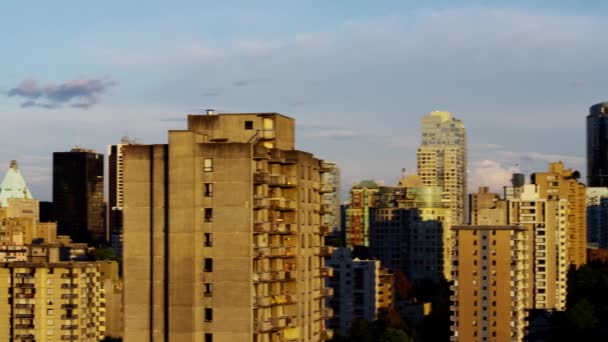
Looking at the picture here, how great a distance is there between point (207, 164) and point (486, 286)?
4120 inches

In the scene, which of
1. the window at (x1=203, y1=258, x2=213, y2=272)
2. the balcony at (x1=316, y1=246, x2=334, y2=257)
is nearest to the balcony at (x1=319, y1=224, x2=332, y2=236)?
the balcony at (x1=316, y1=246, x2=334, y2=257)

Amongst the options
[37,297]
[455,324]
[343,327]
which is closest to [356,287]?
[343,327]

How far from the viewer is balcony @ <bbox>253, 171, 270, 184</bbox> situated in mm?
52612

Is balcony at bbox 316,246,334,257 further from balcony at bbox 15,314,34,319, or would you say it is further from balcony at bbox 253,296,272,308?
balcony at bbox 15,314,34,319

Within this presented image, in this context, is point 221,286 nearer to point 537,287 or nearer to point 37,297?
point 37,297

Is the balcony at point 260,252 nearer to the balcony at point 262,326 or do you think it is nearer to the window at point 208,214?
the window at point 208,214

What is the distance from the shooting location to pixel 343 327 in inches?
7564

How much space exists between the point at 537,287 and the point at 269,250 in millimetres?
147631

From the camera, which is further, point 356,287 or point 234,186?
point 356,287

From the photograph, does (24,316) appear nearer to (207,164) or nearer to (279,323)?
(279,323)

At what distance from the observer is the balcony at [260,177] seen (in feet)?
173

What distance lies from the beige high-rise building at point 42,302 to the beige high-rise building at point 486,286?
4119cm

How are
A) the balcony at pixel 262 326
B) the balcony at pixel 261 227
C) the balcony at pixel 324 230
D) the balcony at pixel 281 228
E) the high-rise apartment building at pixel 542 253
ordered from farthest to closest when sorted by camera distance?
the high-rise apartment building at pixel 542 253
the balcony at pixel 324 230
the balcony at pixel 281 228
the balcony at pixel 261 227
the balcony at pixel 262 326

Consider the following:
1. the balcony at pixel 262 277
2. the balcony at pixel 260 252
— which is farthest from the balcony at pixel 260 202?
the balcony at pixel 262 277
